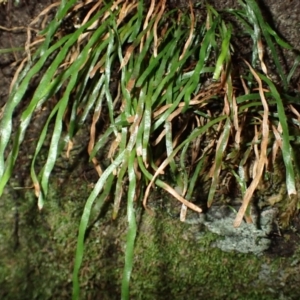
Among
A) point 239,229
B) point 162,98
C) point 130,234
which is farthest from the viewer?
point 239,229

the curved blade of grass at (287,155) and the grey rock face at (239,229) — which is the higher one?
the curved blade of grass at (287,155)

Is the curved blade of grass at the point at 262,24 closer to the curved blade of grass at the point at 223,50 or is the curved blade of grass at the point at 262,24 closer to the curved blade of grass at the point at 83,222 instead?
the curved blade of grass at the point at 223,50

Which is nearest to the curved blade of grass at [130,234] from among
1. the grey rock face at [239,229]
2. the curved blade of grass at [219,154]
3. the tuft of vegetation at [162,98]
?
the tuft of vegetation at [162,98]

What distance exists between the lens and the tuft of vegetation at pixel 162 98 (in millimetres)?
974

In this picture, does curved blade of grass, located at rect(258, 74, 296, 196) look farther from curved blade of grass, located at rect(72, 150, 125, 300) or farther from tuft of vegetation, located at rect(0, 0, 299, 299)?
curved blade of grass, located at rect(72, 150, 125, 300)

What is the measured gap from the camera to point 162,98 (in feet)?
3.35

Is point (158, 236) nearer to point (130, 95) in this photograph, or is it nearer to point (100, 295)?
point (100, 295)

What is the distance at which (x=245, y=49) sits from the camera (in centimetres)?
111

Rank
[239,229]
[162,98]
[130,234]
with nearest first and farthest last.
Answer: [130,234], [162,98], [239,229]

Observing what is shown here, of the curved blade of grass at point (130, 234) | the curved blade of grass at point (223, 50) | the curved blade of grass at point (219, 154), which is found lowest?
the curved blade of grass at point (130, 234)

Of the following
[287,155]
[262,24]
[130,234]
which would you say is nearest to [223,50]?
[262,24]

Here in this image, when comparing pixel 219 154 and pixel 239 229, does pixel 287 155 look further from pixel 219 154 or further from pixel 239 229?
pixel 239 229

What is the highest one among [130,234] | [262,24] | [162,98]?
[262,24]

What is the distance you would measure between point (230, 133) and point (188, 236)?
10.7 inches
